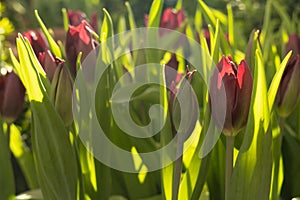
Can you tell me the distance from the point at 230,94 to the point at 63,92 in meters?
0.15

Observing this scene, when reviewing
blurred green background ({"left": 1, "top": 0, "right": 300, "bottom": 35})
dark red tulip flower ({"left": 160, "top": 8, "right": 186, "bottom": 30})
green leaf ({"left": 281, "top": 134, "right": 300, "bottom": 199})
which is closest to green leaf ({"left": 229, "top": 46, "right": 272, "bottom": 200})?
green leaf ({"left": 281, "top": 134, "right": 300, "bottom": 199})

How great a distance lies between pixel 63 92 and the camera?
0.51m

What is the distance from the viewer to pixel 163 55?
0.74 m

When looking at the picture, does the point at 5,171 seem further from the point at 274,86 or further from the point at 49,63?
the point at 274,86

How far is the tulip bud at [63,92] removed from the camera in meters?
0.50

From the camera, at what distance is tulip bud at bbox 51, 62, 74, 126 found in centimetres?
50

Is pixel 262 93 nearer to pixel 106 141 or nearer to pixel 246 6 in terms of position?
pixel 106 141

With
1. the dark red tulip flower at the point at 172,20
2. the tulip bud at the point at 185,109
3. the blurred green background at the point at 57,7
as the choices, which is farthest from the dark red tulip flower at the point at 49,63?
the blurred green background at the point at 57,7

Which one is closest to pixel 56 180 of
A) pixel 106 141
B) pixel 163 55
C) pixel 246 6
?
pixel 106 141

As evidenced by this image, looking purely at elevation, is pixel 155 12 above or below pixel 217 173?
above

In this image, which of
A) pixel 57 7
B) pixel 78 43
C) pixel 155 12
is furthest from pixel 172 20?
pixel 57 7

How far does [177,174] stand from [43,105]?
0.43 feet

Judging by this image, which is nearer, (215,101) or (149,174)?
(215,101)

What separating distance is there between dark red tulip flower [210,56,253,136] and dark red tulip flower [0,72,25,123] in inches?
8.5
